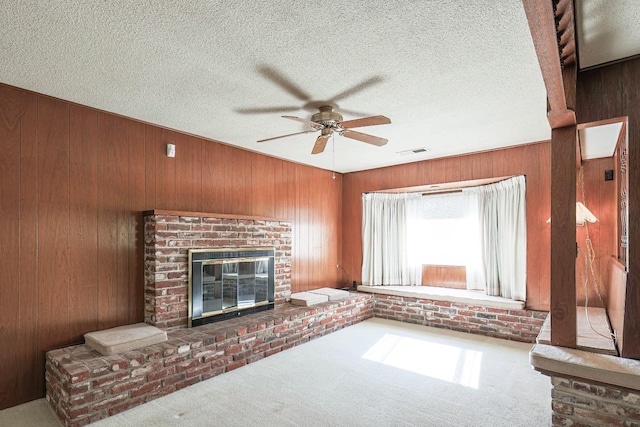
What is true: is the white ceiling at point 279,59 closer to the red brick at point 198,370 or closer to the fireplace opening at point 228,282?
the fireplace opening at point 228,282

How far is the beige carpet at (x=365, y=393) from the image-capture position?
2.52 meters

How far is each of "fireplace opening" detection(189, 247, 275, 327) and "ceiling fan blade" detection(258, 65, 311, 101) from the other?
1946 millimetres

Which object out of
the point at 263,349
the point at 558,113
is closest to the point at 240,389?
the point at 263,349

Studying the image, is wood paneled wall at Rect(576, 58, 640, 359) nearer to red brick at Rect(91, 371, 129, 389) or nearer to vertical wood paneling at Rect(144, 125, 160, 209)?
red brick at Rect(91, 371, 129, 389)

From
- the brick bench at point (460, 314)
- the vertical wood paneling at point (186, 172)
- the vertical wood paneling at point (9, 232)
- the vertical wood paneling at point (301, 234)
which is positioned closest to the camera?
the vertical wood paneling at point (9, 232)

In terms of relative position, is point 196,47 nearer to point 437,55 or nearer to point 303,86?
point 303,86

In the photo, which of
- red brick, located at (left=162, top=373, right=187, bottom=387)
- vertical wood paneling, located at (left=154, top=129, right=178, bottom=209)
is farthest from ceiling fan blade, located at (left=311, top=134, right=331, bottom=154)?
red brick, located at (left=162, top=373, right=187, bottom=387)

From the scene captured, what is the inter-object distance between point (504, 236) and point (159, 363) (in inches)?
169

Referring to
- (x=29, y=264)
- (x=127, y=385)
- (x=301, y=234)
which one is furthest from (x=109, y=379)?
(x=301, y=234)

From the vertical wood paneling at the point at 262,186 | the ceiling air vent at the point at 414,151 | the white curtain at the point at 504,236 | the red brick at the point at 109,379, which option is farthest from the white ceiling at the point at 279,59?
the red brick at the point at 109,379

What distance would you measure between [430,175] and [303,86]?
315 centimetres

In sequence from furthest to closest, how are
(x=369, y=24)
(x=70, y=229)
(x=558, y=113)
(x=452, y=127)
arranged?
(x=452, y=127) < (x=70, y=229) < (x=558, y=113) < (x=369, y=24)

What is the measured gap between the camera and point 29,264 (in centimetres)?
279

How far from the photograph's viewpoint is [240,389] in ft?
9.89
